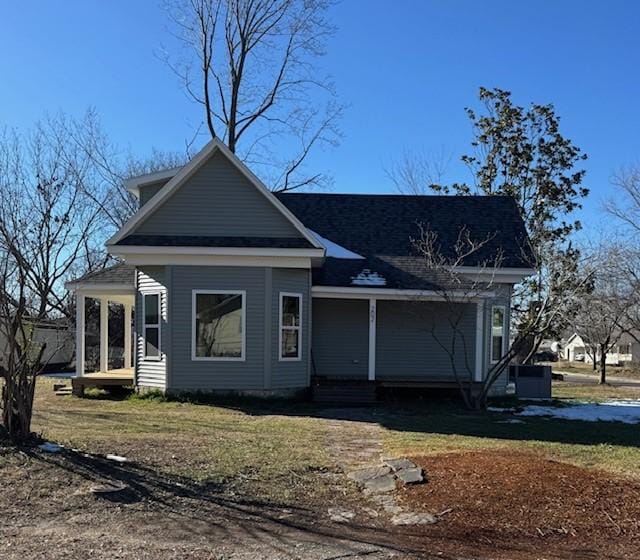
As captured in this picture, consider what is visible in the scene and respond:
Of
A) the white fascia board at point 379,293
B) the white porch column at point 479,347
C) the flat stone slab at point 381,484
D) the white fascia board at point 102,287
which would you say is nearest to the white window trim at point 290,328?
the white fascia board at point 379,293

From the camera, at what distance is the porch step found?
15195 millimetres

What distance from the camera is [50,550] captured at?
484 centimetres

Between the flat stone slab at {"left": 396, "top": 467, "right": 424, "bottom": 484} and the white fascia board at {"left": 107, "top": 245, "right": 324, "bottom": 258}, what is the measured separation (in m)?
7.53

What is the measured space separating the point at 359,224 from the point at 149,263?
6.56m

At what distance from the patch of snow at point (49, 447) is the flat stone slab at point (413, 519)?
13.6 ft

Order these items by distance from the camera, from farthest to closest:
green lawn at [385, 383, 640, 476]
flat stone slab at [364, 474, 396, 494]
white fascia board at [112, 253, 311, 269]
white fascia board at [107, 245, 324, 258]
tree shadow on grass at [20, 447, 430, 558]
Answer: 1. white fascia board at [112, 253, 311, 269]
2. white fascia board at [107, 245, 324, 258]
3. green lawn at [385, 383, 640, 476]
4. flat stone slab at [364, 474, 396, 494]
5. tree shadow on grass at [20, 447, 430, 558]


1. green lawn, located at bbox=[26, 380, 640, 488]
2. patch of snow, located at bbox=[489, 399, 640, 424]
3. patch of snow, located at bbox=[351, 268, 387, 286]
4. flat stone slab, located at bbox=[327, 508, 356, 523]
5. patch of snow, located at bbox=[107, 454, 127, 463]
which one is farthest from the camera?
patch of snow, located at bbox=[351, 268, 387, 286]

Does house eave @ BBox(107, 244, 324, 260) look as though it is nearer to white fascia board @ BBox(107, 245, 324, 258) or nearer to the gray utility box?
white fascia board @ BBox(107, 245, 324, 258)

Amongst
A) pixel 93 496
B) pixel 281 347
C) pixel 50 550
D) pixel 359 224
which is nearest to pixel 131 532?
pixel 50 550

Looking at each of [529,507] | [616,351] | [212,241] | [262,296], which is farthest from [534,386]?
[616,351]

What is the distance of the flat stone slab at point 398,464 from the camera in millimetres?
7680

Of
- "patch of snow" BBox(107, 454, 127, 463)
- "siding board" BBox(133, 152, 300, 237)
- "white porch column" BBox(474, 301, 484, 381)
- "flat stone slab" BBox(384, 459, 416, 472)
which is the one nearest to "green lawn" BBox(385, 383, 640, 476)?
"flat stone slab" BBox(384, 459, 416, 472)

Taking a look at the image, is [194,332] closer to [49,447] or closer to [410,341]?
[410,341]

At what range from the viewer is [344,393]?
603 inches
